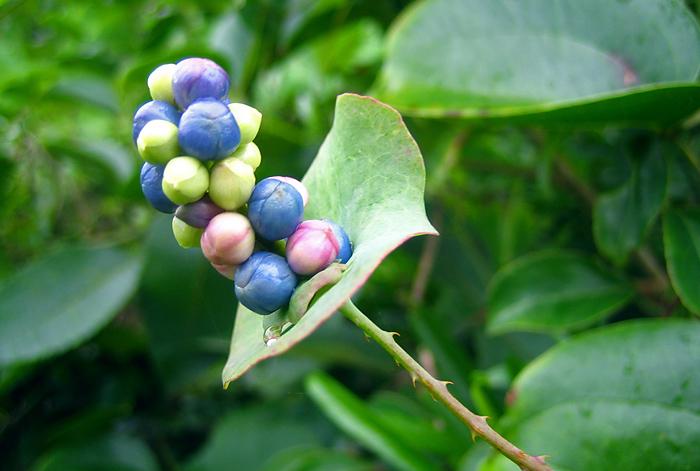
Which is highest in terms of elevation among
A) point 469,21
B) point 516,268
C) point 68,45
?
point 469,21

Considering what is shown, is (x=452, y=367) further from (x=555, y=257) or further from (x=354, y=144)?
(x=354, y=144)

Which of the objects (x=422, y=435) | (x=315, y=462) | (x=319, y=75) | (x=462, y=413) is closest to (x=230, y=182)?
(x=462, y=413)

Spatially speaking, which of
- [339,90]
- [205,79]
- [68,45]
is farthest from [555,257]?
[68,45]

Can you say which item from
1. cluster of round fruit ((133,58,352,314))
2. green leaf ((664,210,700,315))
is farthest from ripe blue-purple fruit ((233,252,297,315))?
green leaf ((664,210,700,315))

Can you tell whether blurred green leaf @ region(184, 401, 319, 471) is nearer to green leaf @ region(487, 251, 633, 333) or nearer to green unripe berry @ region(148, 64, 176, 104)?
green leaf @ region(487, 251, 633, 333)

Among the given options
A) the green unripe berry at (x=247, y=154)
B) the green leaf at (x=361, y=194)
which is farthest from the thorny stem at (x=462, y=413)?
the green unripe berry at (x=247, y=154)

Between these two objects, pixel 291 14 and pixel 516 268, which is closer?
pixel 516 268

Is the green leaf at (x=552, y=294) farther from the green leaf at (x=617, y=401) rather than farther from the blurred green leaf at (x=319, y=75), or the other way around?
the blurred green leaf at (x=319, y=75)
